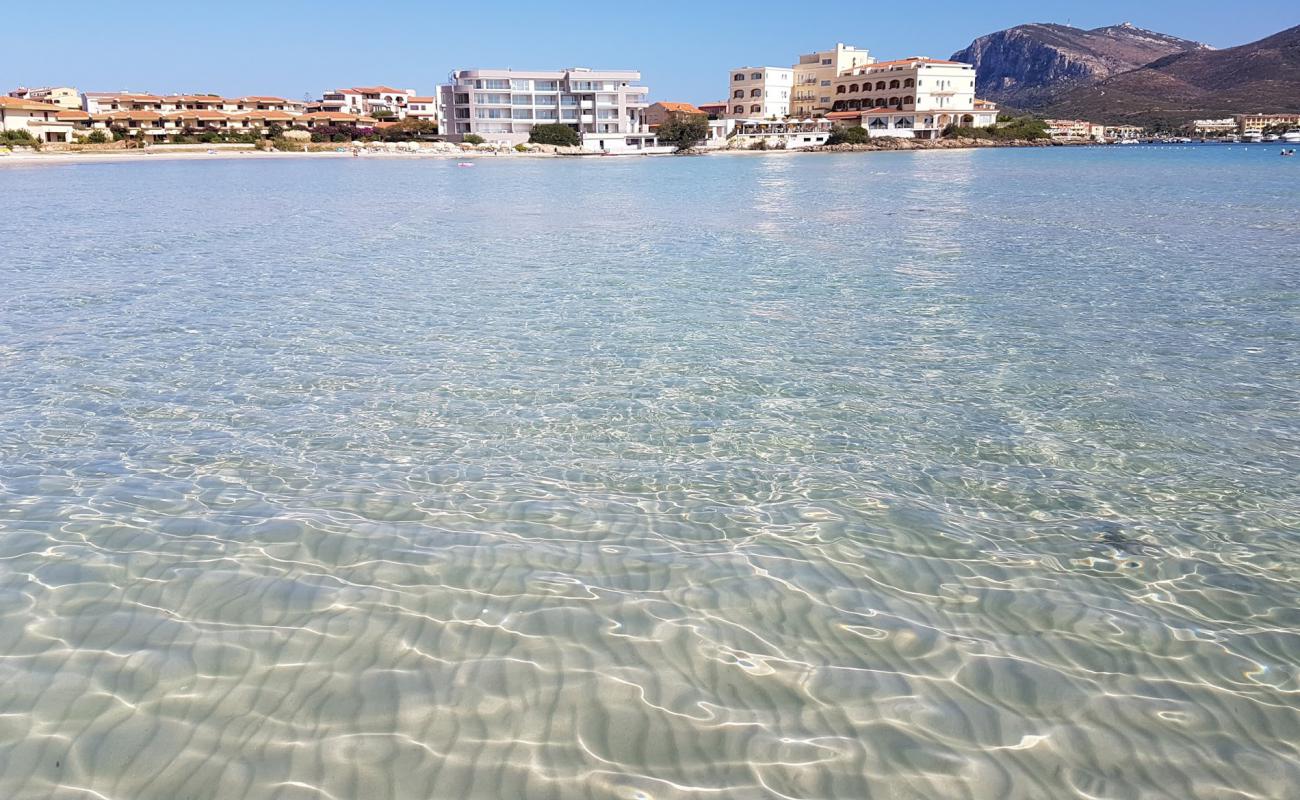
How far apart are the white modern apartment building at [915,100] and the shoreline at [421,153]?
7.44 m

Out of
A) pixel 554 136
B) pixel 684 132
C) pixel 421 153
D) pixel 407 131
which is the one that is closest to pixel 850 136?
pixel 684 132

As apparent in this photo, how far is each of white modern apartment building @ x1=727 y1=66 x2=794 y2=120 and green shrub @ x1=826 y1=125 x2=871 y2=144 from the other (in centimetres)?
1932

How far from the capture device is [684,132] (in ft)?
429

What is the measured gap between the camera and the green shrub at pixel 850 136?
13688 cm

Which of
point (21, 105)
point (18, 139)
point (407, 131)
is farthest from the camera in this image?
point (407, 131)

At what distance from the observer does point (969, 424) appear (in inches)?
319

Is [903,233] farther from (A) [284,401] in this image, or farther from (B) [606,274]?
(A) [284,401]

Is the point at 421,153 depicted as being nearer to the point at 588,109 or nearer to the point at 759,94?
the point at 588,109

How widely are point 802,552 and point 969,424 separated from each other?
3.29m

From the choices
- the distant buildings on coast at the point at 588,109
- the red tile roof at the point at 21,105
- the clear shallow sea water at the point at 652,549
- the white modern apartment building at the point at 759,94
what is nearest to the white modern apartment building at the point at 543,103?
the distant buildings on coast at the point at 588,109

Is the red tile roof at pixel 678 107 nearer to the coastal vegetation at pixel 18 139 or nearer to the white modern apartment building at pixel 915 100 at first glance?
the white modern apartment building at pixel 915 100

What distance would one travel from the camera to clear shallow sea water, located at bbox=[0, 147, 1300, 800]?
12.7ft

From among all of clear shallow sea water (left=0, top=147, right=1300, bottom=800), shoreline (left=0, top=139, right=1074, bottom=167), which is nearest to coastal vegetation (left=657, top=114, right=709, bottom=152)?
shoreline (left=0, top=139, right=1074, bottom=167)

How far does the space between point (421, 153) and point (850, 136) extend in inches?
2692
